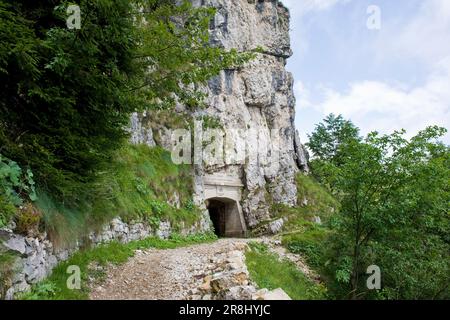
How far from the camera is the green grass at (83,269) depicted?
18.4 ft

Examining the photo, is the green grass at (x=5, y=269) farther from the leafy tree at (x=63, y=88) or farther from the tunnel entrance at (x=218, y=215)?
the tunnel entrance at (x=218, y=215)

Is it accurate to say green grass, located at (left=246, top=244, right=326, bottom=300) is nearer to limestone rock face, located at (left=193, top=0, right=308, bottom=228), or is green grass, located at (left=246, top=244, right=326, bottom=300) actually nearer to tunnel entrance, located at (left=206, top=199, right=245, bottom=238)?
tunnel entrance, located at (left=206, top=199, right=245, bottom=238)

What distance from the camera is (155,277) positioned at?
8.06 metres

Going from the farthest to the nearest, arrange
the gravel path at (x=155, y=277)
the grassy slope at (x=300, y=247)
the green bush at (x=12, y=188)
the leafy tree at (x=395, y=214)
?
the leafy tree at (x=395, y=214) → the grassy slope at (x=300, y=247) → the gravel path at (x=155, y=277) → the green bush at (x=12, y=188)

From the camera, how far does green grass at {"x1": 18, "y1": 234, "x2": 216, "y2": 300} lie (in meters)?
5.62

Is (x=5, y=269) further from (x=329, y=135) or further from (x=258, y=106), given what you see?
(x=329, y=135)

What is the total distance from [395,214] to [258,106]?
1994 centimetres

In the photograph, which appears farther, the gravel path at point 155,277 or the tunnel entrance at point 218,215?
the tunnel entrance at point 218,215

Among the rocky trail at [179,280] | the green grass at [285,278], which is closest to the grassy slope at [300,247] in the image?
the green grass at [285,278]

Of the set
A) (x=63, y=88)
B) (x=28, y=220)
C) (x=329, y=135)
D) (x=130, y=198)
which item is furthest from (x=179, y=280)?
(x=329, y=135)

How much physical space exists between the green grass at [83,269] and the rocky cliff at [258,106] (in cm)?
1211

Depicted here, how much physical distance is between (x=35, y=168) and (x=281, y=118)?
89.1ft

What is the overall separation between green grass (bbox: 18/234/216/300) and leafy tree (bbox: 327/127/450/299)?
7103 millimetres
